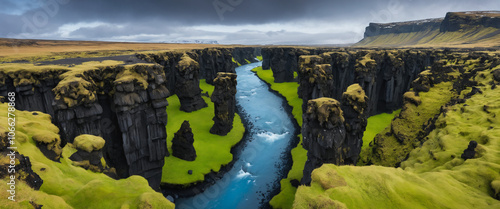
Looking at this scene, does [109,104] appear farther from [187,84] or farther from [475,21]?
[475,21]

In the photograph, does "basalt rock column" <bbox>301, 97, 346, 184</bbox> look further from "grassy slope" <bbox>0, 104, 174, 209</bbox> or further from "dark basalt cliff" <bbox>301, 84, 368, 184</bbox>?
"grassy slope" <bbox>0, 104, 174, 209</bbox>

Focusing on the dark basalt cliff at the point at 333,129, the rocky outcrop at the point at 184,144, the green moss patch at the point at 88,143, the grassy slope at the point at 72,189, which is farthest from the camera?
the rocky outcrop at the point at 184,144

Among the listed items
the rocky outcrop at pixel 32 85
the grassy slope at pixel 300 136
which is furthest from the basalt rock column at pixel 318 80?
the rocky outcrop at pixel 32 85

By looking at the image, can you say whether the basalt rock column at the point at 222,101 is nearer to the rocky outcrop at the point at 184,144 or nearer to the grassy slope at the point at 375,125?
the rocky outcrop at the point at 184,144

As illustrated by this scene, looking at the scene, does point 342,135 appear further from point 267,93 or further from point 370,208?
point 267,93

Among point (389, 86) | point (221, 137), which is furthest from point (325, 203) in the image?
point (389, 86)

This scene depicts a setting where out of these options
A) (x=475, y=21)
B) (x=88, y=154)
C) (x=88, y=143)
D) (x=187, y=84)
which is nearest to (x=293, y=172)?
(x=88, y=154)
